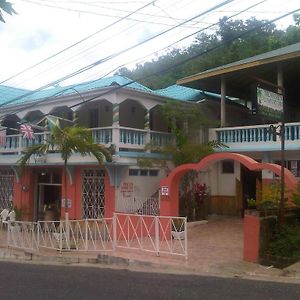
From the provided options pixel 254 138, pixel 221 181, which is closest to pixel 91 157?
pixel 254 138

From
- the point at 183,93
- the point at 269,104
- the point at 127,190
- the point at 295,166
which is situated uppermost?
the point at 183,93

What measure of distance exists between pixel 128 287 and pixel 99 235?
203 inches

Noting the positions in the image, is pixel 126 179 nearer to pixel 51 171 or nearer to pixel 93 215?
pixel 93 215

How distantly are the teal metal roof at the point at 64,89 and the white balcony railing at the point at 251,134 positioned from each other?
3.19 m

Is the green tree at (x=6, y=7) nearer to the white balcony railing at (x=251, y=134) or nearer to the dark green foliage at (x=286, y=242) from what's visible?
the dark green foliage at (x=286, y=242)

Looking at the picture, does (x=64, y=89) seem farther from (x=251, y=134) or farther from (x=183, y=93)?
(x=251, y=134)

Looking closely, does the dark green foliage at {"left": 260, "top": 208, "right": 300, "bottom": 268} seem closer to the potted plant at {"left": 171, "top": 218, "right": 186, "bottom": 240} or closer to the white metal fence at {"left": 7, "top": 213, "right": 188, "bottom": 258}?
the white metal fence at {"left": 7, "top": 213, "right": 188, "bottom": 258}

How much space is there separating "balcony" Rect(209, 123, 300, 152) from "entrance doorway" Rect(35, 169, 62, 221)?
267 inches

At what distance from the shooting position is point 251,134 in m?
17.7

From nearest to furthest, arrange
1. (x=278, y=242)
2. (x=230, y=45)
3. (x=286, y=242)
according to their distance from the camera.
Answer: (x=286, y=242)
(x=278, y=242)
(x=230, y=45)

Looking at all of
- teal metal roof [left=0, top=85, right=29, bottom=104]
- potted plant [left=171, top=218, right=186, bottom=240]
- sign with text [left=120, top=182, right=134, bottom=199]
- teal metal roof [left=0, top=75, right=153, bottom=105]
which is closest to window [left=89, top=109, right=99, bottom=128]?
teal metal roof [left=0, top=75, right=153, bottom=105]

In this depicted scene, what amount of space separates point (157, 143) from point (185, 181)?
1765 millimetres

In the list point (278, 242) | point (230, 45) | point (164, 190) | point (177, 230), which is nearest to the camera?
point (278, 242)

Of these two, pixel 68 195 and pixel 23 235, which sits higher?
pixel 68 195
